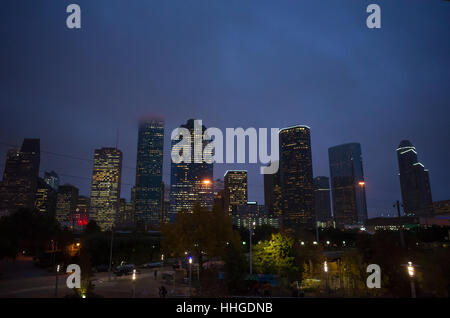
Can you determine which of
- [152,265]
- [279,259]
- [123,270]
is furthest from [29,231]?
[279,259]

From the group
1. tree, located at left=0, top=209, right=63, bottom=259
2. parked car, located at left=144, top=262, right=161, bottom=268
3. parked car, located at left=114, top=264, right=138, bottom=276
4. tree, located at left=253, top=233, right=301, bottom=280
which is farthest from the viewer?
tree, located at left=0, top=209, right=63, bottom=259

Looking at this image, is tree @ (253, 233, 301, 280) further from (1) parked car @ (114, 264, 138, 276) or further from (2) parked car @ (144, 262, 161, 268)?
(2) parked car @ (144, 262, 161, 268)

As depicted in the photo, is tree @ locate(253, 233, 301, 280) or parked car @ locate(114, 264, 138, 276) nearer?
tree @ locate(253, 233, 301, 280)

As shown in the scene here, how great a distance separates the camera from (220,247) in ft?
145

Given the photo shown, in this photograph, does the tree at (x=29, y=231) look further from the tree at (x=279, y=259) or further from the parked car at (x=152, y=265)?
the tree at (x=279, y=259)

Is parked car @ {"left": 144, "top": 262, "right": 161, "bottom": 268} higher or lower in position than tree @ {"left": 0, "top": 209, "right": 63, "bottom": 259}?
lower

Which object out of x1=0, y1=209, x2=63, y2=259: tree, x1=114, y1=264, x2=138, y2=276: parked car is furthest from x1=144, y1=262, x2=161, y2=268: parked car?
x1=0, y1=209, x2=63, y2=259: tree

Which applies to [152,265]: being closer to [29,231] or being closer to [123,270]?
[123,270]

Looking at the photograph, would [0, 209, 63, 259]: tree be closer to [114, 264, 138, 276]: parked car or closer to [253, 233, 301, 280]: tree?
[114, 264, 138, 276]: parked car

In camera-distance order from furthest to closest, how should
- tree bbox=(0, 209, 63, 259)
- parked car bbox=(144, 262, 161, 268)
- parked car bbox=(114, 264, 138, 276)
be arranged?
tree bbox=(0, 209, 63, 259) → parked car bbox=(144, 262, 161, 268) → parked car bbox=(114, 264, 138, 276)

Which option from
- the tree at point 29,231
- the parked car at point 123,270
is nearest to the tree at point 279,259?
the parked car at point 123,270

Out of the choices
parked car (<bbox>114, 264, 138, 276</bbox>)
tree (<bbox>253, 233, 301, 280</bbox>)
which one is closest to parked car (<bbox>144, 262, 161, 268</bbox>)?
parked car (<bbox>114, 264, 138, 276</bbox>)
